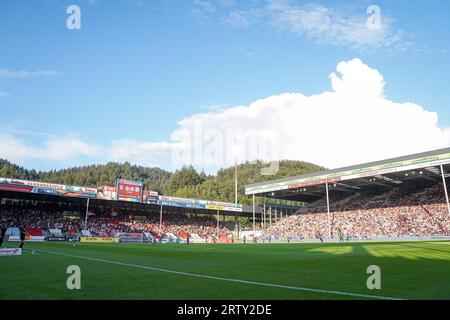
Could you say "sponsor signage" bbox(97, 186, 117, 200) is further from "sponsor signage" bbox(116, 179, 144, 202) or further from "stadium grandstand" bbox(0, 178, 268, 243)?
"sponsor signage" bbox(116, 179, 144, 202)

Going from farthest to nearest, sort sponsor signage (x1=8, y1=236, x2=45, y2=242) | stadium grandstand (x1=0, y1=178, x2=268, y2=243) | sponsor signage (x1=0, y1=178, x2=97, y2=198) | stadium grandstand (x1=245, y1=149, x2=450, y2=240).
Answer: stadium grandstand (x1=0, y1=178, x2=268, y2=243) < sponsor signage (x1=0, y1=178, x2=97, y2=198) < stadium grandstand (x1=245, y1=149, x2=450, y2=240) < sponsor signage (x1=8, y1=236, x2=45, y2=242)

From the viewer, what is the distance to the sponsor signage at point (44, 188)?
52.5 metres

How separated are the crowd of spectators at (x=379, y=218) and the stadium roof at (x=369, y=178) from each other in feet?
9.17

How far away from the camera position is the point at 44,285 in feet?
28.7

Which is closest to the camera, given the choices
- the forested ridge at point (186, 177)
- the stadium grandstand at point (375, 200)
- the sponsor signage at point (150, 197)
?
the stadium grandstand at point (375, 200)

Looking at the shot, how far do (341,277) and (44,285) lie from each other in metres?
8.27

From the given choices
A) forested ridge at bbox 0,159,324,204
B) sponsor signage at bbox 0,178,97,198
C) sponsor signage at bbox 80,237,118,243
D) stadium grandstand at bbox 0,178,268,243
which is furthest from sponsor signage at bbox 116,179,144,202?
forested ridge at bbox 0,159,324,204

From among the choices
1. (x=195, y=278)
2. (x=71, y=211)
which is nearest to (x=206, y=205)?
(x=71, y=211)

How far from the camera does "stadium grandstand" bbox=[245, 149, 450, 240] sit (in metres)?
49.3

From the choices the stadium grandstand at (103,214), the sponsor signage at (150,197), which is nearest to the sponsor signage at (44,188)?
the stadium grandstand at (103,214)

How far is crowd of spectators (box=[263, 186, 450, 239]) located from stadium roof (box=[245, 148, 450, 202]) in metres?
2.79

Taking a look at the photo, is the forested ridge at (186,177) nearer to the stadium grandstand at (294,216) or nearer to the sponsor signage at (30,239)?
the stadium grandstand at (294,216)
